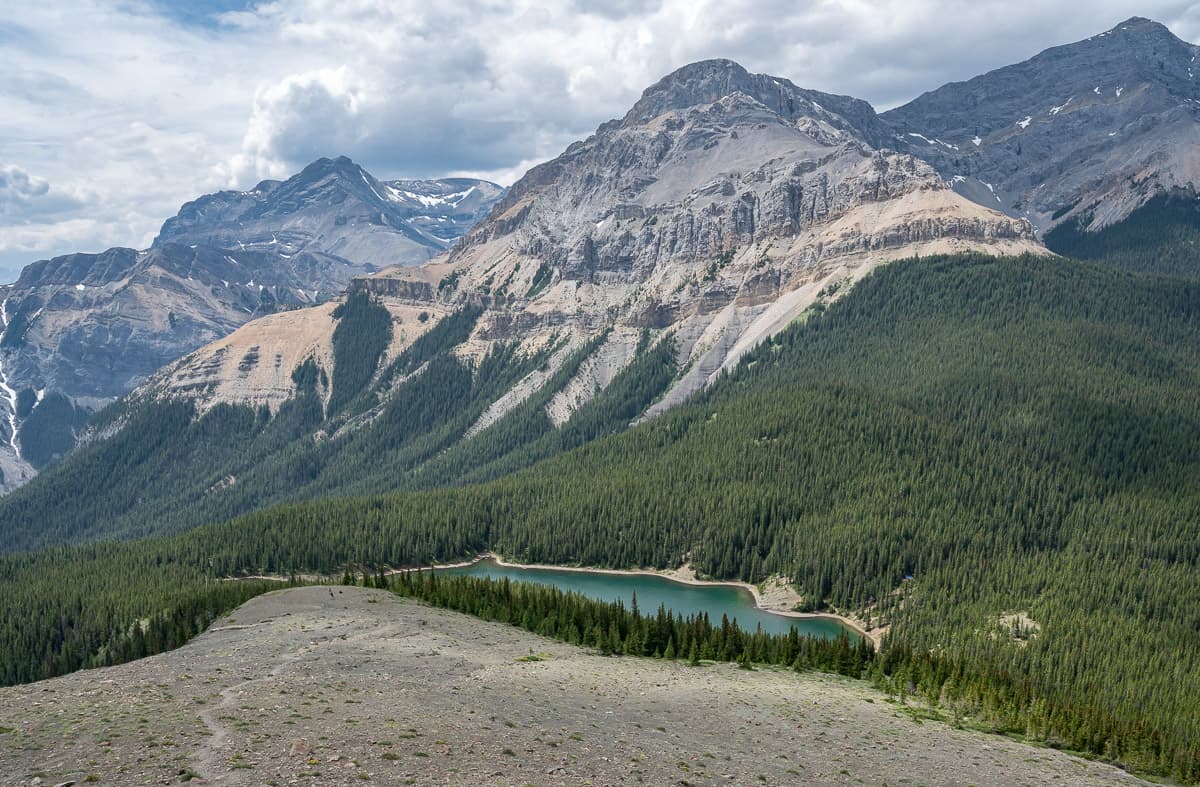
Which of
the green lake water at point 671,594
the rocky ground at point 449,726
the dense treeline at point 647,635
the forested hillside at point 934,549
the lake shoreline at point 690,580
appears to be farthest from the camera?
the green lake water at point 671,594

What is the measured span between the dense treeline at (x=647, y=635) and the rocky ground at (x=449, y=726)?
1514cm

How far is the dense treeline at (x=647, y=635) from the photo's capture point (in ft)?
316

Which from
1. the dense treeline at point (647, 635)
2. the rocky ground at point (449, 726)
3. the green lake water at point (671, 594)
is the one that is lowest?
the green lake water at point (671, 594)

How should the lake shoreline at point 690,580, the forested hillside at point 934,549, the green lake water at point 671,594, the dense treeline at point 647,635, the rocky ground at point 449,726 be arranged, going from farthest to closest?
the green lake water at point 671,594 < the lake shoreline at point 690,580 < the forested hillside at point 934,549 < the dense treeline at point 647,635 < the rocky ground at point 449,726

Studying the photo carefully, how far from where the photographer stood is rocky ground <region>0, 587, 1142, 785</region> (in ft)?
124

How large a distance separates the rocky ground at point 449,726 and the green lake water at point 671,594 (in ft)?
204

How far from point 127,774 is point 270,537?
16127 centimetres

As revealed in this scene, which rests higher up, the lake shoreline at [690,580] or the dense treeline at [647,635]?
the dense treeline at [647,635]

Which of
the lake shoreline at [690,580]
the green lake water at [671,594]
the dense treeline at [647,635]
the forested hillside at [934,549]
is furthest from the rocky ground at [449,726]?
the lake shoreline at [690,580]

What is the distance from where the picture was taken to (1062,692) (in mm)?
101062

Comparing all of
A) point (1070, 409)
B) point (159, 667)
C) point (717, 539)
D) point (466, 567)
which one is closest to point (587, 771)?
point (159, 667)

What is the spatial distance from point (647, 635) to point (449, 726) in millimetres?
54961

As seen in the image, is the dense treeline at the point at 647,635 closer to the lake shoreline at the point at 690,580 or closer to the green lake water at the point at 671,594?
the green lake water at the point at 671,594

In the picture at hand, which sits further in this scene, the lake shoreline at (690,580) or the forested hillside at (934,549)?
the lake shoreline at (690,580)
